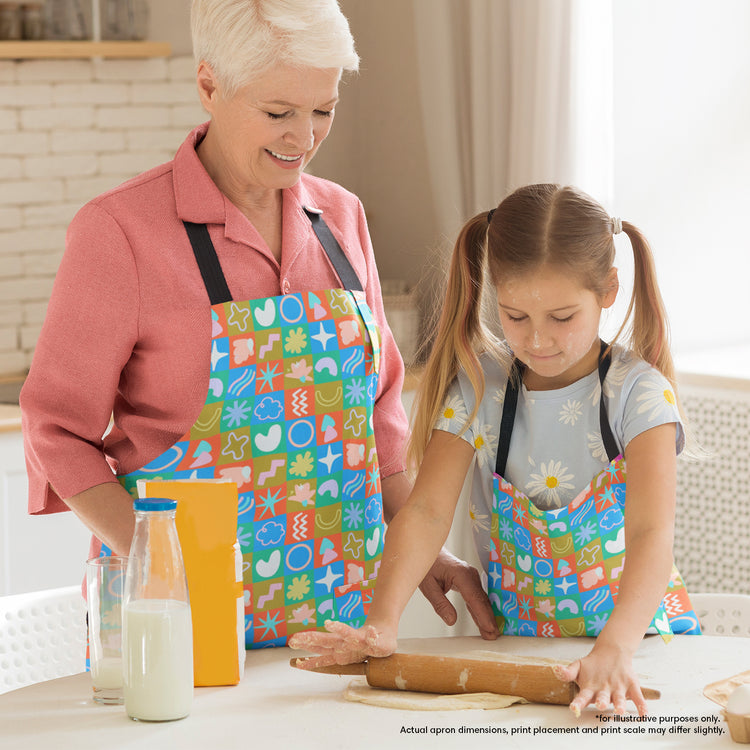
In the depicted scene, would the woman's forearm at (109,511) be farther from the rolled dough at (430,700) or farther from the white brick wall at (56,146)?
the white brick wall at (56,146)

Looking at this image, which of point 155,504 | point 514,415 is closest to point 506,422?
point 514,415

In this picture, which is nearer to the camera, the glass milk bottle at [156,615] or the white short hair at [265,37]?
the glass milk bottle at [156,615]

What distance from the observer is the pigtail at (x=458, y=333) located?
1.55 metres

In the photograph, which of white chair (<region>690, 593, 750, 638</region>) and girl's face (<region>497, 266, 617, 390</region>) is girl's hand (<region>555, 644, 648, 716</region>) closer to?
girl's face (<region>497, 266, 617, 390</region>)

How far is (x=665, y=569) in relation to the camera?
1314 mm

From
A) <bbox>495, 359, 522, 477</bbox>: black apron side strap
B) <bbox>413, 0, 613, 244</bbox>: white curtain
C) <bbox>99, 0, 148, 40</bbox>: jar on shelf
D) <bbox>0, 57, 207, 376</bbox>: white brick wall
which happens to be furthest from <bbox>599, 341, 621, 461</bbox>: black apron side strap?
<bbox>99, 0, 148, 40</bbox>: jar on shelf

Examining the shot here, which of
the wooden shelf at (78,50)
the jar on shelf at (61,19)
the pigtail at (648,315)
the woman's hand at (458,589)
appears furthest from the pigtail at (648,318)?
the jar on shelf at (61,19)

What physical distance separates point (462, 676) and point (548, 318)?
0.46 meters

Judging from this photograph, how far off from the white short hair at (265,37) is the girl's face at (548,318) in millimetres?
370

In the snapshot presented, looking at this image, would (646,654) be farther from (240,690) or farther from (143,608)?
(143,608)

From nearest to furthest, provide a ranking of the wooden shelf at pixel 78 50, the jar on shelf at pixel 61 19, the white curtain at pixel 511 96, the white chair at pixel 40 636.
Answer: the white chair at pixel 40 636 → the white curtain at pixel 511 96 → the wooden shelf at pixel 78 50 → the jar on shelf at pixel 61 19

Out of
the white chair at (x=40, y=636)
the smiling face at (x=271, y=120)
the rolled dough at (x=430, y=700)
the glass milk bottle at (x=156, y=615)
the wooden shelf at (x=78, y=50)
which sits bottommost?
the white chair at (x=40, y=636)

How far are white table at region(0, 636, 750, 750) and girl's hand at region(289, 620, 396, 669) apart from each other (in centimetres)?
3

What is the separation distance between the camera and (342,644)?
126 centimetres
